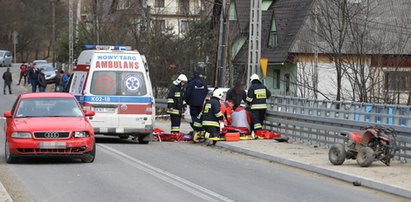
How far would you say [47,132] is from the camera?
15180mm

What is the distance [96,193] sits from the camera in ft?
39.2

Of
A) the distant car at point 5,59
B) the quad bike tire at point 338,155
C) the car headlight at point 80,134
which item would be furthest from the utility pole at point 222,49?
the distant car at point 5,59

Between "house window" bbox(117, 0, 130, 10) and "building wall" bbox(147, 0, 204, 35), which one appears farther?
"house window" bbox(117, 0, 130, 10)

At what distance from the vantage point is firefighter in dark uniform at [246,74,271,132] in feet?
72.4

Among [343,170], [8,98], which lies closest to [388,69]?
[343,170]

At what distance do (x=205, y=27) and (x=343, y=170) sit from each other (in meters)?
29.8

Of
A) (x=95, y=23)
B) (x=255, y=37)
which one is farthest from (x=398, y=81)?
(x=95, y=23)

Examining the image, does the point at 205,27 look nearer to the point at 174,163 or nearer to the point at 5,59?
the point at 174,163

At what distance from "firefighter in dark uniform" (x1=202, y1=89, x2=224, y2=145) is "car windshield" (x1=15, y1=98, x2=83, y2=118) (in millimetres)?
5170

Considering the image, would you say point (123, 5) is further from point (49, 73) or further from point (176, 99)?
point (176, 99)

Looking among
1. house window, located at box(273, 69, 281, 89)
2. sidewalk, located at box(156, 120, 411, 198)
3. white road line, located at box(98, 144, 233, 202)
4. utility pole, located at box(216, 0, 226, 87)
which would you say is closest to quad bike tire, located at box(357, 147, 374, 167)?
sidewalk, located at box(156, 120, 411, 198)

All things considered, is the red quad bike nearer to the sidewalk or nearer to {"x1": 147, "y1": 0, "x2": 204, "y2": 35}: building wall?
the sidewalk

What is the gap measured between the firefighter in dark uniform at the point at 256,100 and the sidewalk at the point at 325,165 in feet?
2.85

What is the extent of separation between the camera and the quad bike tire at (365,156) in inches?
604
